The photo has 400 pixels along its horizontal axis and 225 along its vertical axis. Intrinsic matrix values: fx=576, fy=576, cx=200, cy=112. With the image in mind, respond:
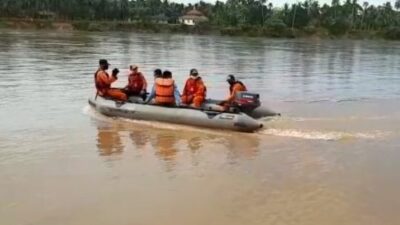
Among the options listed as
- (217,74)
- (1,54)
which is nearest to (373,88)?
(217,74)

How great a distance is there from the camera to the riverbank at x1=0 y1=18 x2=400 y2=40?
7100 centimetres

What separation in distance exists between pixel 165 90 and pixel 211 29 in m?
65.8

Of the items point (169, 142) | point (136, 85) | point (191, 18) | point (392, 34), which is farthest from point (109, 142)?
point (191, 18)

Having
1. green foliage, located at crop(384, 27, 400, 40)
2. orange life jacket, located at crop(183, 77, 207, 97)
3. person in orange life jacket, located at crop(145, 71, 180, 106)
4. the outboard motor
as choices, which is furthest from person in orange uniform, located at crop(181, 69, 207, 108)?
green foliage, located at crop(384, 27, 400, 40)

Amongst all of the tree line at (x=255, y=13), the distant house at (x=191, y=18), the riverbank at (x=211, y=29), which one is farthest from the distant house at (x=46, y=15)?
the distant house at (x=191, y=18)

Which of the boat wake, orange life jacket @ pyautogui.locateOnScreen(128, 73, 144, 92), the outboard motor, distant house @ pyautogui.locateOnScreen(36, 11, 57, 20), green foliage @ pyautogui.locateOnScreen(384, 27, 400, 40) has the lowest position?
the boat wake

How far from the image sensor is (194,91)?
13.2 metres

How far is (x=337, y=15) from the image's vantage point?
8912 centimetres

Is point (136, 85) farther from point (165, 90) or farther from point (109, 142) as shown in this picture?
point (109, 142)

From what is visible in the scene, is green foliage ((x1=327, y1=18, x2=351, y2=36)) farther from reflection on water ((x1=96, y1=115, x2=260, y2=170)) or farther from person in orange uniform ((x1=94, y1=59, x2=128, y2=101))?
reflection on water ((x1=96, y1=115, x2=260, y2=170))

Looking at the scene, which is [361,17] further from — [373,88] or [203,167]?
[203,167]

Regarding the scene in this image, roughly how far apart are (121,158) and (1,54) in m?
21.7

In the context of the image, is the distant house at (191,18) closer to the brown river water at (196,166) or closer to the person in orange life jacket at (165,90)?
the brown river water at (196,166)

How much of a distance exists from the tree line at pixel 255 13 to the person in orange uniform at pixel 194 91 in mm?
63924
